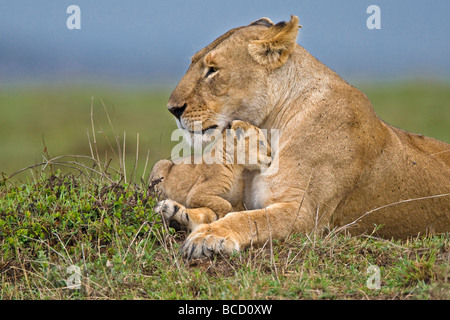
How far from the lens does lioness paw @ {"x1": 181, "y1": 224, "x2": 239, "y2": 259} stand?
5016 mm

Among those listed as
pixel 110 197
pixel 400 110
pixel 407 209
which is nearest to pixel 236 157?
pixel 110 197

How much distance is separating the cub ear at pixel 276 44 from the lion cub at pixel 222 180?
52 centimetres

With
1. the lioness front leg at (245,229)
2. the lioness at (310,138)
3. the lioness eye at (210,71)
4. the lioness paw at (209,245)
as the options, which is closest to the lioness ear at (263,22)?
the lioness at (310,138)

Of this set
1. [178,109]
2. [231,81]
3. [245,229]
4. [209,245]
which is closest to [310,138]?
[231,81]

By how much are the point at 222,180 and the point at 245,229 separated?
0.73 meters

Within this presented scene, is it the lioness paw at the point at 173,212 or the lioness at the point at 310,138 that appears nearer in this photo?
the lioness paw at the point at 173,212

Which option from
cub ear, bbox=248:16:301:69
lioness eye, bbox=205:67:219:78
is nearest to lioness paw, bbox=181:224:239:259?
lioness eye, bbox=205:67:219:78

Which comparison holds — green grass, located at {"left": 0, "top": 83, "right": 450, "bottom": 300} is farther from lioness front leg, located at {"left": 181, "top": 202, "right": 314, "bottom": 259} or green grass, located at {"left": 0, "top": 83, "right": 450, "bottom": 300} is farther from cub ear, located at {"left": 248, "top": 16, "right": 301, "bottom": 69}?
cub ear, located at {"left": 248, "top": 16, "right": 301, "bottom": 69}

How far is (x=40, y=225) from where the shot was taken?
5.32 m

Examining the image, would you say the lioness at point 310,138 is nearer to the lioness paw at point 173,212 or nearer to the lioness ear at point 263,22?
the lioness ear at point 263,22

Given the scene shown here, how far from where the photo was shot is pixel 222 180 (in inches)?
233

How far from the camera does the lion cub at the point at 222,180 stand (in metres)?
5.79

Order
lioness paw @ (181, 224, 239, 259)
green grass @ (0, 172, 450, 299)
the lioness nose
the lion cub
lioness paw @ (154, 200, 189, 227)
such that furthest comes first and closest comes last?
the lioness nose, the lion cub, lioness paw @ (154, 200, 189, 227), lioness paw @ (181, 224, 239, 259), green grass @ (0, 172, 450, 299)

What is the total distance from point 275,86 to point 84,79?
4154cm
